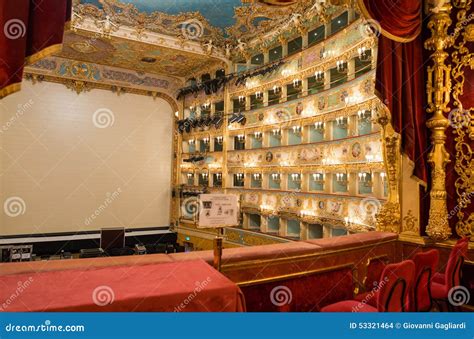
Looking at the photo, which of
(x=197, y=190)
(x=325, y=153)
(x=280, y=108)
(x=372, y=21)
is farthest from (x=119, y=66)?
(x=372, y=21)

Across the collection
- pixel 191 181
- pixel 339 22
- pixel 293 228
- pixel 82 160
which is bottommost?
pixel 293 228

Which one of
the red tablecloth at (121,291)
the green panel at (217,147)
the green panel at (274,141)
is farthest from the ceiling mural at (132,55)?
the red tablecloth at (121,291)

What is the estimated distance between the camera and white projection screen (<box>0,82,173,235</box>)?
405 inches

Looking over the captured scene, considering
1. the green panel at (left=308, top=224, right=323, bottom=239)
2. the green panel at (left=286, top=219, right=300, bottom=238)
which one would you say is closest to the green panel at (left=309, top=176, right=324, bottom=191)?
the green panel at (left=308, top=224, right=323, bottom=239)

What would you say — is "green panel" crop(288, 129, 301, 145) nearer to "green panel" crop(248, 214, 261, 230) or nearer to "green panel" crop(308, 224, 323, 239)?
"green panel" crop(308, 224, 323, 239)

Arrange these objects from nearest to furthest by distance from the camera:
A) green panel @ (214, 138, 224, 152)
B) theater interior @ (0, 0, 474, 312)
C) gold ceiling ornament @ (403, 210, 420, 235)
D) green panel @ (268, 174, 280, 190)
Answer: theater interior @ (0, 0, 474, 312) → gold ceiling ornament @ (403, 210, 420, 235) → green panel @ (268, 174, 280, 190) → green panel @ (214, 138, 224, 152)

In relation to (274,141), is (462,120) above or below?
below

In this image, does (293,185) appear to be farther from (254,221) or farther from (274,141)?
(254,221)

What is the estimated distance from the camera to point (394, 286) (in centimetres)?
222

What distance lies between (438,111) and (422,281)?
82.6 inches

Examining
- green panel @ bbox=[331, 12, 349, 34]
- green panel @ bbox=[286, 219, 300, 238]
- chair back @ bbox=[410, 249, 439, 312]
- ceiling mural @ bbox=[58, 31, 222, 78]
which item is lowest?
green panel @ bbox=[286, 219, 300, 238]

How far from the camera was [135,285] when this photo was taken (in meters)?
1.85

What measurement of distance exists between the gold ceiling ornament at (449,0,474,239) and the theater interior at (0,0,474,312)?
16 millimetres

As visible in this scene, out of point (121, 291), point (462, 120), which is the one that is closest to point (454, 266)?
point (462, 120)
